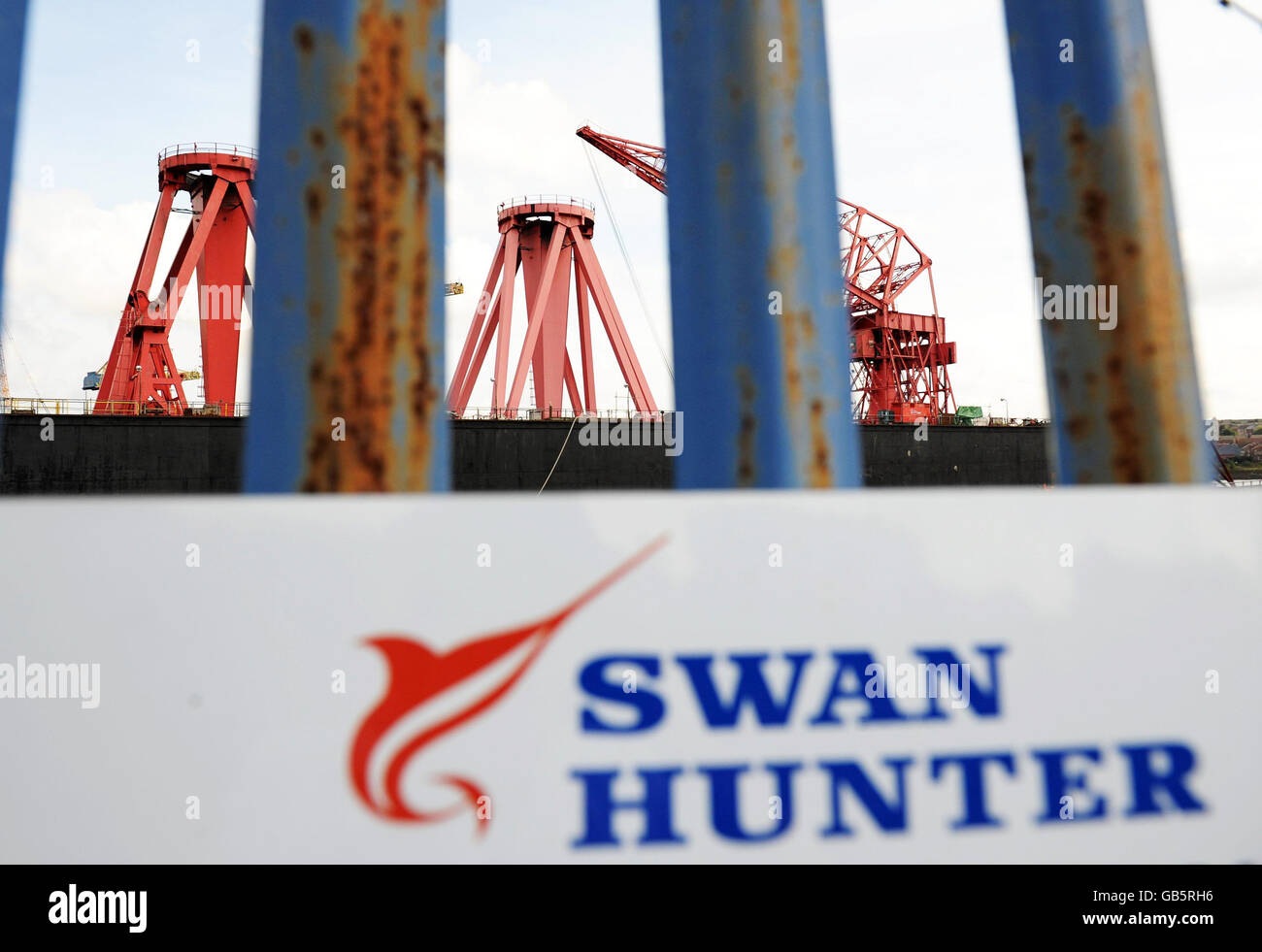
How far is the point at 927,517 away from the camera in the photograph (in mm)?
3188

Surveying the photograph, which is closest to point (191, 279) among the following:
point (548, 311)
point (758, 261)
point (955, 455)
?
point (548, 311)

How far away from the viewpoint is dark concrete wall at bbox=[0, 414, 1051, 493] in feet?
67.3

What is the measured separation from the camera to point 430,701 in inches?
116

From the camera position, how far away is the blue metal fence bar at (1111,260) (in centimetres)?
454

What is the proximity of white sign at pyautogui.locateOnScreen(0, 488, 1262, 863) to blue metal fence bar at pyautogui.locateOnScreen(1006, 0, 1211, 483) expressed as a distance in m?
1.49

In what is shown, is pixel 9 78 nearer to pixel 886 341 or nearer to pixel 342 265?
pixel 342 265

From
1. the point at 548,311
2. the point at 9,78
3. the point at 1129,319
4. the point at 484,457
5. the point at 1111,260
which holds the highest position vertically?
the point at 548,311

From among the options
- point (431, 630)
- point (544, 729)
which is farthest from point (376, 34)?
point (544, 729)

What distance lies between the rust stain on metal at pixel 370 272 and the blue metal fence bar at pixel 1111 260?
139 inches

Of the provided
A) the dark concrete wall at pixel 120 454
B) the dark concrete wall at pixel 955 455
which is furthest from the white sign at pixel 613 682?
the dark concrete wall at pixel 955 455

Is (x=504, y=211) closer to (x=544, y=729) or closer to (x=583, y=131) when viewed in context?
(x=583, y=131)

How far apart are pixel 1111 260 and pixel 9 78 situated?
597cm

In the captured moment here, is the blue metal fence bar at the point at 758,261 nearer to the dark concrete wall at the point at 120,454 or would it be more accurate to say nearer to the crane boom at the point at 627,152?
the dark concrete wall at the point at 120,454

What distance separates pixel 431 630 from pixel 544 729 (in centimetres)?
55
